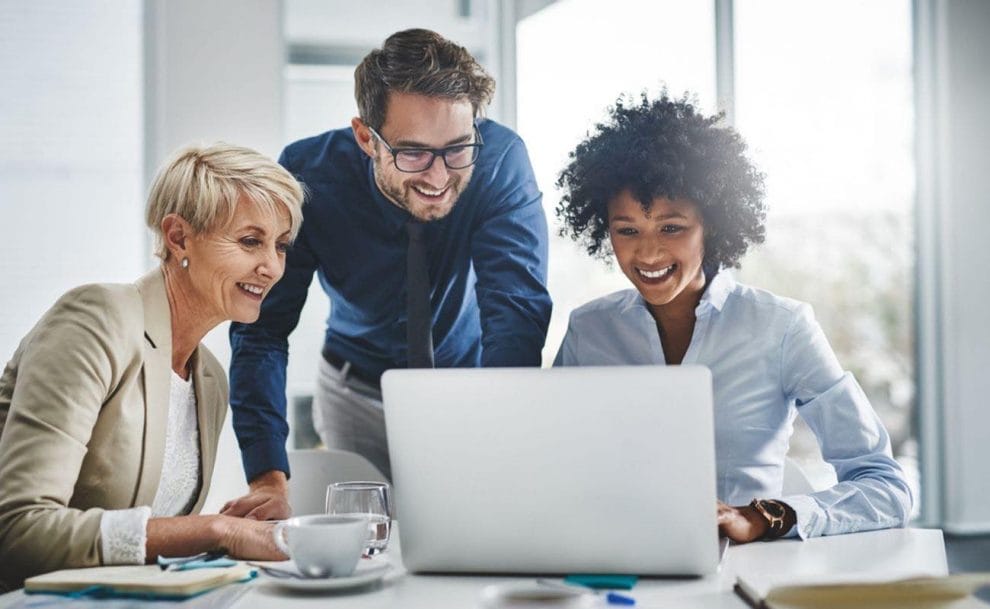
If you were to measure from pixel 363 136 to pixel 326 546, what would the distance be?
1457mm

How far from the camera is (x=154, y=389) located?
1630mm

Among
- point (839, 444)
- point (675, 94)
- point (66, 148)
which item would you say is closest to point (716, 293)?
point (839, 444)

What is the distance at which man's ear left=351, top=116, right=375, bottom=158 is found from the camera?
2.38m

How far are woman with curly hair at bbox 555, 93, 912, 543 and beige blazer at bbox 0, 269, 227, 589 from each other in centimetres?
91

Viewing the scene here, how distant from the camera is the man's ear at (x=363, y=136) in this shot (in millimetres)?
2383

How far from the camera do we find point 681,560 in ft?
3.73

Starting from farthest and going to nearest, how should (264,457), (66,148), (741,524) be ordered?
(66,148) → (264,457) → (741,524)

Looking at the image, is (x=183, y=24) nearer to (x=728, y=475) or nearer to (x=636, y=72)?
(x=636, y=72)

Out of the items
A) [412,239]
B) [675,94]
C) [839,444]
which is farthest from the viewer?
[675,94]

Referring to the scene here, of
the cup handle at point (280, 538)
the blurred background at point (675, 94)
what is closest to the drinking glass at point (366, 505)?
the cup handle at point (280, 538)

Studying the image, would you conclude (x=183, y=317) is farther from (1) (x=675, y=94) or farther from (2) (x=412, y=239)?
(1) (x=675, y=94)

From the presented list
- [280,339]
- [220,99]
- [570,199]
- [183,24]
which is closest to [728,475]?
[570,199]

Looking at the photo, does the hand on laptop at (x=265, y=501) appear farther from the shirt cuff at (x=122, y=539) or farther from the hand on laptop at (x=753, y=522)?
the hand on laptop at (x=753, y=522)

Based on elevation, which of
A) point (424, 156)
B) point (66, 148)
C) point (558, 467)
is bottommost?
point (558, 467)
